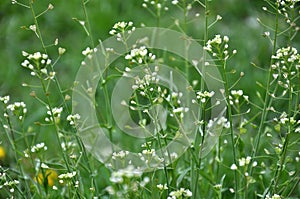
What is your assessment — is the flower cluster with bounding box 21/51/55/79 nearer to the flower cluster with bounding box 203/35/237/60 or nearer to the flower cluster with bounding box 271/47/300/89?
the flower cluster with bounding box 203/35/237/60

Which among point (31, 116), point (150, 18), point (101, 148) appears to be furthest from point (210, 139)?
point (150, 18)

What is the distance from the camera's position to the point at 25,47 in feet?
12.5

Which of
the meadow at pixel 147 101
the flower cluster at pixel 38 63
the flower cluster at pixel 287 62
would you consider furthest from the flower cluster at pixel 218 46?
the flower cluster at pixel 38 63

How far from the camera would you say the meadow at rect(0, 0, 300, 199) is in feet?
6.40

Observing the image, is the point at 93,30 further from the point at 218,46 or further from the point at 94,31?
the point at 218,46

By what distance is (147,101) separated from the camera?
2936 millimetres

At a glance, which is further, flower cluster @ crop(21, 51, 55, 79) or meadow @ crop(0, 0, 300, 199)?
meadow @ crop(0, 0, 300, 199)

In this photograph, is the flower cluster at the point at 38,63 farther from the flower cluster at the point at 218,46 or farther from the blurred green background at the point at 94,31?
the blurred green background at the point at 94,31

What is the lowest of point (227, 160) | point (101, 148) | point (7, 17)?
point (227, 160)

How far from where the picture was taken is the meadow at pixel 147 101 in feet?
6.40

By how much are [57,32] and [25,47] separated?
0.97ft

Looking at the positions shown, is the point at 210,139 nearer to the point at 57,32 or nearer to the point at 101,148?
the point at 101,148

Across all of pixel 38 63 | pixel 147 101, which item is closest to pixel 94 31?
pixel 147 101

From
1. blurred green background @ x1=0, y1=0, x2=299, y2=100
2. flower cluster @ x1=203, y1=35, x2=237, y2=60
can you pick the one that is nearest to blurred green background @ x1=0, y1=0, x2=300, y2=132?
blurred green background @ x1=0, y1=0, x2=299, y2=100
